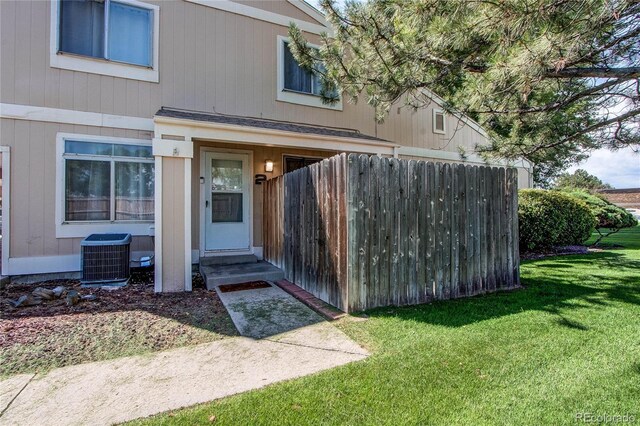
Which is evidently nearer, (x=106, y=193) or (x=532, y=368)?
(x=532, y=368)

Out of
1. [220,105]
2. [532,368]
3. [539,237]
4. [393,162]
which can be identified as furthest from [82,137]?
[539,237]

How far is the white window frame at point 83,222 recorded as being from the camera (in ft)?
19.6

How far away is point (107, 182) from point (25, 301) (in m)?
2.58

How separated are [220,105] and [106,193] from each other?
119 inches

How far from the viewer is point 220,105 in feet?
24.1

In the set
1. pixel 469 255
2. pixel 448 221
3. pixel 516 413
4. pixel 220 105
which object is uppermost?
pixel 220 105

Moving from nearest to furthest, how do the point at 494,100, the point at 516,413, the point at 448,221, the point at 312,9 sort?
the point at 516,413 < the point at 448,221 < the point at 494,100 < the point at 312,9

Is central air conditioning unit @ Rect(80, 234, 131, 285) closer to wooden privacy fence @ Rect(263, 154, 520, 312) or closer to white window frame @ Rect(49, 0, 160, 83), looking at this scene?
wooden privacy fence @ Rect(263, 154, 520, 312)

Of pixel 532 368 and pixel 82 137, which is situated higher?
pixel 82 137

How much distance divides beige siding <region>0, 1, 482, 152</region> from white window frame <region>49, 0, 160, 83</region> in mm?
87

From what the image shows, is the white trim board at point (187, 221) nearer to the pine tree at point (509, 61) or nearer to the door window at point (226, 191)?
the door window at point (226, 191)

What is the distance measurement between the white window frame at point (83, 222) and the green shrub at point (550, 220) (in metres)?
9.62

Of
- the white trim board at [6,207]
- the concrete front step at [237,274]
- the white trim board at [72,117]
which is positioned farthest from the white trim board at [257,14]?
the concrete front step at [237,274]

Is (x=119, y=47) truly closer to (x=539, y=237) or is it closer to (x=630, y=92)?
(x=630, y=92)
